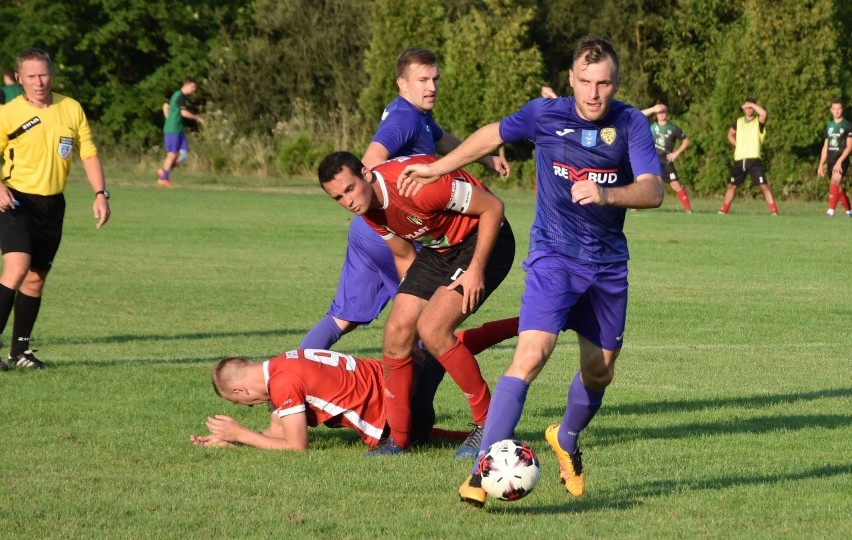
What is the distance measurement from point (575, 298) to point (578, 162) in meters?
0.61

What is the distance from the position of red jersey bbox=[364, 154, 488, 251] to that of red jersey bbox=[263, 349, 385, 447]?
2.47ft

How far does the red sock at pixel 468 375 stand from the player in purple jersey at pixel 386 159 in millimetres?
1230

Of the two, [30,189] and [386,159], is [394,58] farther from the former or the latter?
[386,159]

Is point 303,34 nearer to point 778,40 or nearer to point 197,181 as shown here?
point 197,181

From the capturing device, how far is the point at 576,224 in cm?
619

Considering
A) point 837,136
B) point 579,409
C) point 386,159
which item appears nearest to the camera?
point 579,409

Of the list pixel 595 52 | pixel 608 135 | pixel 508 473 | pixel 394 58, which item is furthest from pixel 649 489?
pixel 394 58

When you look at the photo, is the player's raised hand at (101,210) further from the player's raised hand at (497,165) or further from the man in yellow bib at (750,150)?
the man in yellow bib at (750,150)

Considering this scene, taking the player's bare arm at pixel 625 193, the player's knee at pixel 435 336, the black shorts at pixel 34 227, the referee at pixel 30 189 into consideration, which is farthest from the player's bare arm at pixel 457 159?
the black shorts at pixel 34 227

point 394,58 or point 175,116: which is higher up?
point 394,58

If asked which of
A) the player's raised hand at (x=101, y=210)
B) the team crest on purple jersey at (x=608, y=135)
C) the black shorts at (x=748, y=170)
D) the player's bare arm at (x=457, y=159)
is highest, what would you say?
the team crest on purple jersey at (x=608, y=135)

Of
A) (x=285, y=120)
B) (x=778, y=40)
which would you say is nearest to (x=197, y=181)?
(x=285, y=120)

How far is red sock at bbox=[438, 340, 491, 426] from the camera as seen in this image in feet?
23.1

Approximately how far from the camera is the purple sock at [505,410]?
5785mm
